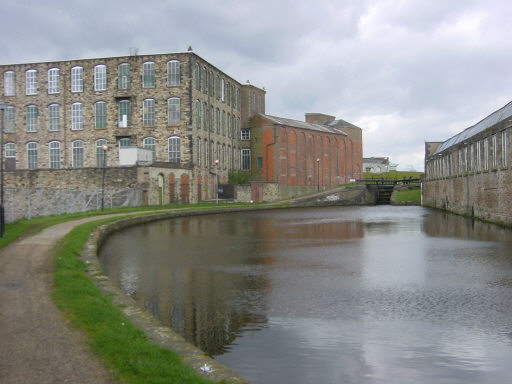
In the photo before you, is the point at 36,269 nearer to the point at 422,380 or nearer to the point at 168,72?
the point at 422,380

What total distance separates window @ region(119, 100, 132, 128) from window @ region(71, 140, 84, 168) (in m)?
4.69

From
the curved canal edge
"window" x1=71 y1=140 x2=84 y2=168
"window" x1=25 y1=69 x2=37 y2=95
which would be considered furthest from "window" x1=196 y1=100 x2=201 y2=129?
the curved canal edge

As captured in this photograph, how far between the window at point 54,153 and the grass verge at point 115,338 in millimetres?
44549

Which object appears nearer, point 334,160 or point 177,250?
point 177,250

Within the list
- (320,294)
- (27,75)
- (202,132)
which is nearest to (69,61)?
(27,75)

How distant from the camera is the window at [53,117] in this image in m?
51.2

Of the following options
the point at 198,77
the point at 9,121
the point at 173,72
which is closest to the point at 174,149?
the point at 173,72

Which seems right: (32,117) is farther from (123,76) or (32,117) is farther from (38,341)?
(38,341)

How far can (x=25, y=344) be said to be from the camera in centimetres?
563

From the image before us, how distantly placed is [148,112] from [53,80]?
10594 millimetres

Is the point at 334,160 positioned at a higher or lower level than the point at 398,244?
higher

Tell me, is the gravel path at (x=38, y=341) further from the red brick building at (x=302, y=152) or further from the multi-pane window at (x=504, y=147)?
the red brick building at (x=302, y=152)

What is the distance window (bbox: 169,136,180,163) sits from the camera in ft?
158

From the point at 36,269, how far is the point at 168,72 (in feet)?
131
